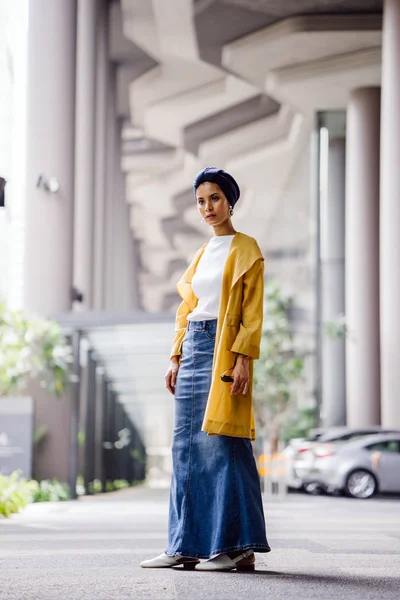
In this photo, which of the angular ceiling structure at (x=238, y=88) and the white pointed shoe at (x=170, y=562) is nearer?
the white pointed shoe at (x=170, y=562)

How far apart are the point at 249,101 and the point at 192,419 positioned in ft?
90.9

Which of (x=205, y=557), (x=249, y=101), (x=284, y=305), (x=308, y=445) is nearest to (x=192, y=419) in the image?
(x=205, y=557)

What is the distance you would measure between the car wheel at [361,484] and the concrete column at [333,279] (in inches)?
407

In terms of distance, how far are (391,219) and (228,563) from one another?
57.7 ft

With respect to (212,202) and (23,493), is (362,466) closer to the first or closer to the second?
(23,493)

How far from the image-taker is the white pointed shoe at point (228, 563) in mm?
4551

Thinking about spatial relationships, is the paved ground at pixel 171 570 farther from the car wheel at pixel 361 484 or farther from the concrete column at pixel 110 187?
the concrete column at pixel 110 187

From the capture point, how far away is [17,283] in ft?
59.7

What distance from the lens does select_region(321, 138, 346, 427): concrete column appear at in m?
28.7

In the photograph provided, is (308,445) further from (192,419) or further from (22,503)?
(192,419)

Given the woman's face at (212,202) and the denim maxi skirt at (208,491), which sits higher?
the woman's face at (212,202)

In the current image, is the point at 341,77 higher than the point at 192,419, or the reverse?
the point at 341,77

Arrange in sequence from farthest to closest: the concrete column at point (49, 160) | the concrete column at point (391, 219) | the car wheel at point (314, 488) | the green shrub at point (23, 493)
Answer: the concrete column at point (391, 219) → the car wheel at point (314, 488) → the concrete column at point (49, 160) → the green shrub at point (23, 493)

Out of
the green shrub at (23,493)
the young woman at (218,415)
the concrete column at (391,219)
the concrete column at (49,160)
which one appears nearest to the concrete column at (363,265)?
the concrete column at (391,219)
